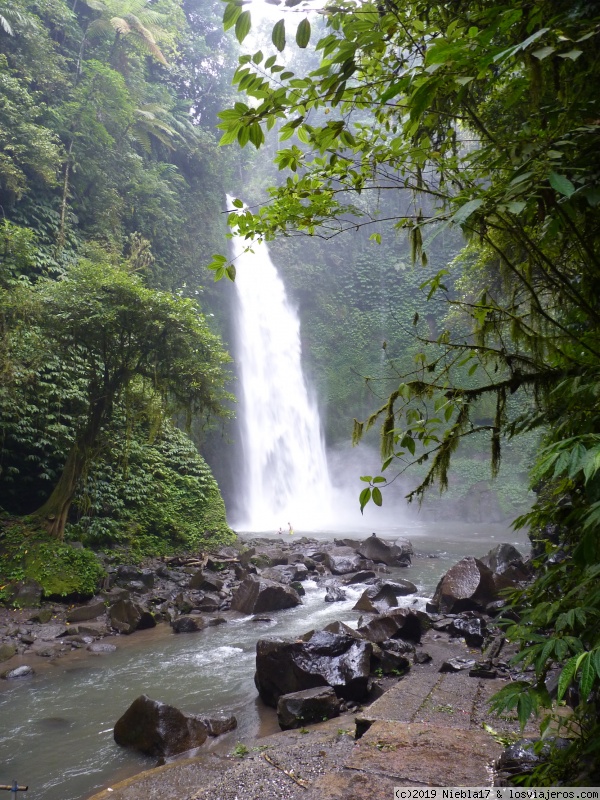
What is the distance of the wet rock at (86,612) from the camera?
8367 mm

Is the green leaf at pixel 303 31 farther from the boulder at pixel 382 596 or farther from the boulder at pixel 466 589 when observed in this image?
the boulder at pixel 382 596

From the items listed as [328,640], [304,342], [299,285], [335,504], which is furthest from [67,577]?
[299,285]

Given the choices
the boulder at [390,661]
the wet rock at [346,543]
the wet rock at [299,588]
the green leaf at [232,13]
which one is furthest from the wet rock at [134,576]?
the green leaf at [232,13]

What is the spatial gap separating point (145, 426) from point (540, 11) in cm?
1393

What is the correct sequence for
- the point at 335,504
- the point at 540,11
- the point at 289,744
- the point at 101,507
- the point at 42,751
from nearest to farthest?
the point at 540,11, the point at 289,744, the point at 42,751, the point at 101,507, the point at 335,504

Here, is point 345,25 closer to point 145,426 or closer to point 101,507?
point 101,507

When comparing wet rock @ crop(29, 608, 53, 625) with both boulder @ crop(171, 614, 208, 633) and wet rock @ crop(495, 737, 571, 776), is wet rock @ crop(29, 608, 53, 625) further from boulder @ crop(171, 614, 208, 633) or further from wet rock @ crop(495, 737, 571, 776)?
wet rock @ crop(495, 737, 571, 776)

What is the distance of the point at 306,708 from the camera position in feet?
14.8

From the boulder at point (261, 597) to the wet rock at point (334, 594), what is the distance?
544 millimetres

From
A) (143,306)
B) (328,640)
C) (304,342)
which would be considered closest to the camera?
(328,640)

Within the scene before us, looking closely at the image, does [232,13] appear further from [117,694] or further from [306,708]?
[117,694]

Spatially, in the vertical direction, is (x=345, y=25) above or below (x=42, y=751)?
above

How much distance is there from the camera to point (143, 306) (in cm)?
1011

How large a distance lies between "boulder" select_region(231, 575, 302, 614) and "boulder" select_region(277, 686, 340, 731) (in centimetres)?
463
